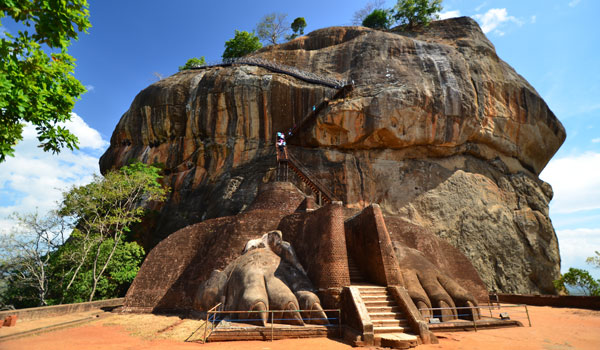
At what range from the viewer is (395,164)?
23.0 m

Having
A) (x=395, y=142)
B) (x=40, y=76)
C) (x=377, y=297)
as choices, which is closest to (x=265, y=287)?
(x=377, y=297)

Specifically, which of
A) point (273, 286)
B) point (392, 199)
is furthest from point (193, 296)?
point (392, 199)

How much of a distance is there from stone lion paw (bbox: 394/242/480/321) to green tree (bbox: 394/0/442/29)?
1103 inches

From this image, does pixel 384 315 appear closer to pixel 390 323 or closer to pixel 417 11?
pixel 390 323

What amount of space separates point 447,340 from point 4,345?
9955 millimetres

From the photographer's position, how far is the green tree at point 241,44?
37844mm

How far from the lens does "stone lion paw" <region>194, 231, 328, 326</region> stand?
785cm

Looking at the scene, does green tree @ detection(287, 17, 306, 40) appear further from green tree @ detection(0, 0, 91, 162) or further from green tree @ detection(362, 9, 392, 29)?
green tree @ detection(0, 0, 91, 162)

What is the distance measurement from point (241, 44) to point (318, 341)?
37.4 meters

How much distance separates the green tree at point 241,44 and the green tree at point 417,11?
16863 millimetres

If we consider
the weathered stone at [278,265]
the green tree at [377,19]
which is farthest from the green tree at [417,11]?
the weathered stone at [278,265]

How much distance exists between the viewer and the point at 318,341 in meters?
6.95

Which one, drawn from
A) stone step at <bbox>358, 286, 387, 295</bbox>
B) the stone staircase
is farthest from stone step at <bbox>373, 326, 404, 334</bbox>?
stone step at <bbox>358, 286, 387, 295</bbox>

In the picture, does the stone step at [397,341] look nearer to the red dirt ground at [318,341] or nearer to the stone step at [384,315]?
the red dirt ground at [318,341]
